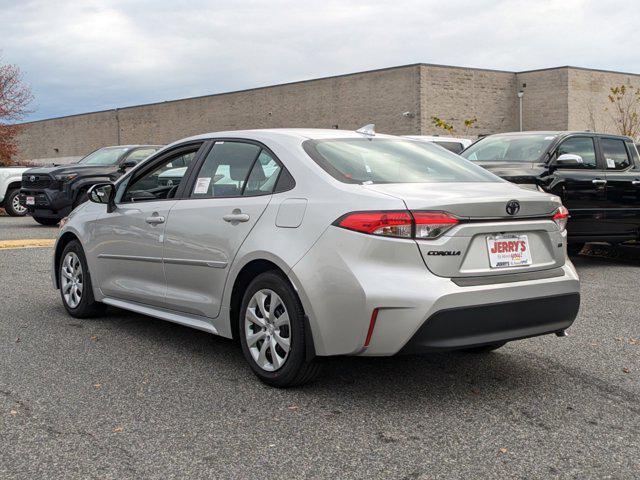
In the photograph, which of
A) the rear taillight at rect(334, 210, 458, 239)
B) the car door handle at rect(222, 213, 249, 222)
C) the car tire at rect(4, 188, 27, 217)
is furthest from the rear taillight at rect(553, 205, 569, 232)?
the car tire at rect(4, 188, 27, 217)

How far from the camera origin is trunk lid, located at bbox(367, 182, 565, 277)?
14.1 feet

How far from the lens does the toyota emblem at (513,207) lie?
4.55 m

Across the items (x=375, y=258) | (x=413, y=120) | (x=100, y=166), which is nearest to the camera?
(x=375, y=258)

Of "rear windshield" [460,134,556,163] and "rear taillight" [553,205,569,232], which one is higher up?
"rear windshield" [460,134,556,163]

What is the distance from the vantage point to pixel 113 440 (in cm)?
396

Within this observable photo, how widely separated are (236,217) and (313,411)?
1361 millimetres

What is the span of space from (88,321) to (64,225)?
96cm

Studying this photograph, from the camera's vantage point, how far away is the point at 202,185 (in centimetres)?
562

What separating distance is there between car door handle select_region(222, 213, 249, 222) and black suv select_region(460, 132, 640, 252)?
18.8 feet

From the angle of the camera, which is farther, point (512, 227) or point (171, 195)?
point (171, 195)

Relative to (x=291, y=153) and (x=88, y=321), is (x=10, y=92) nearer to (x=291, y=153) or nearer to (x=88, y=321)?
(x=88, y=321)

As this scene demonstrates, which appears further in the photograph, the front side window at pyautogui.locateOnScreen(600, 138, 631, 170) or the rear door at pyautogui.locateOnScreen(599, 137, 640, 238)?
the front side window at pyautogui.locateOnScreen(600, 138, 631, 170)

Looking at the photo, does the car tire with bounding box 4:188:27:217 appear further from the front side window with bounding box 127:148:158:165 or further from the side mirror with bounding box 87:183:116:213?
the side mirror with bounding box 87:183:116:213

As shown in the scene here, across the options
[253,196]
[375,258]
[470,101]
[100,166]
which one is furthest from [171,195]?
[470,101]
